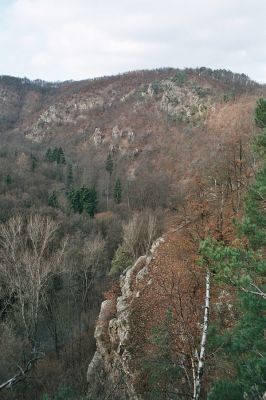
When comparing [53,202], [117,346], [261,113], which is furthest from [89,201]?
[261,113]

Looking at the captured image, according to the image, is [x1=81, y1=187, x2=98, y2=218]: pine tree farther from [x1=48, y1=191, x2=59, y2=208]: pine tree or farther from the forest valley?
[x1=48, y1=191, x2=59, y2=208]: pine tree

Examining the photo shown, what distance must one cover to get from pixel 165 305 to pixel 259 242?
381 inches

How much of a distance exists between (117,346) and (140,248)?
2301 centimetres

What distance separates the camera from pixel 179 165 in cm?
8894

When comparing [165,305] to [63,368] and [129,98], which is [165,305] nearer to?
[63,368]

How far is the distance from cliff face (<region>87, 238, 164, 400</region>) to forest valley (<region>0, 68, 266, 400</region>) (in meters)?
0.09

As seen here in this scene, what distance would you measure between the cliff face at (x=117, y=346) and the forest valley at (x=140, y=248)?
9 centimetres

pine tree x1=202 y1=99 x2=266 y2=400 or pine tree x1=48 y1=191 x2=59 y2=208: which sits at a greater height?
pine tree x1=202 y1=99 x2=266 y2=400

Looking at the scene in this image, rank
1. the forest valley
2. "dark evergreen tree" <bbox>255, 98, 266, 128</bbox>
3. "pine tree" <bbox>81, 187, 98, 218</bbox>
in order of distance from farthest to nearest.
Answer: "pine tree" <bbox>81, 187, 98, 218</bbox> → "dark evergreen tree" <bbox>255, 98, 266, 128</bbox> → the forest valley

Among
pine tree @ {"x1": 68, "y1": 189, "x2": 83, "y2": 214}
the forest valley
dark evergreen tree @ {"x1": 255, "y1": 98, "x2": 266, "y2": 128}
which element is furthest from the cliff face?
pine tree @ {"x1": 68, "y1": 189, "x2": 83, "y2": 214}

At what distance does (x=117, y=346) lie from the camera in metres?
19.2

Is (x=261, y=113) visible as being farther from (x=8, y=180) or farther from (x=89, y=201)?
(x=8, y=180)

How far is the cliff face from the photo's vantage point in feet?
49.8

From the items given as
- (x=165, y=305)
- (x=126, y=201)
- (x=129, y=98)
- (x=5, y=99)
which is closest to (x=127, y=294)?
(x=165, y=305)
